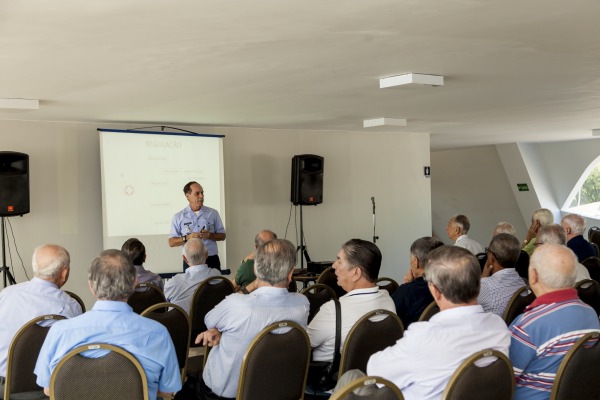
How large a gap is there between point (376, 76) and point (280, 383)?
139 inches

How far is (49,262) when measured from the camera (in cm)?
355

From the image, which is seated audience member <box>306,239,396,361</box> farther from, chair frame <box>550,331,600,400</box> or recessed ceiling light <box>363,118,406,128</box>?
recessed ceiling light <box>363,118,406,128</box>

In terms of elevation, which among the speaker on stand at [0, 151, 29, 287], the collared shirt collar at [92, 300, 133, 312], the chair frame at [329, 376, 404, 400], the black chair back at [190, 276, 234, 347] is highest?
the speaker on stand at [0, 151, 29, 287]

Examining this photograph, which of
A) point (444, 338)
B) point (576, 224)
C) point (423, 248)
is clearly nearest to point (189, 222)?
point (423, 248)

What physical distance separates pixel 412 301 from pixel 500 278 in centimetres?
81

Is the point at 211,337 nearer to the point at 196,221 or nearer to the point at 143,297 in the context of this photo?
the point at 143,297

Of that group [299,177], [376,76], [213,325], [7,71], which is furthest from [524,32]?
[299,177]

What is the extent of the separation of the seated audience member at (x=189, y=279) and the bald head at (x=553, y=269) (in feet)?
8.87

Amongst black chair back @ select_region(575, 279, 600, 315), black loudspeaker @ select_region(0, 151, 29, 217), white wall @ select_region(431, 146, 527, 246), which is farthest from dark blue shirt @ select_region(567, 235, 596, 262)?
white wall @ select_region(431, 146, 527, 246)

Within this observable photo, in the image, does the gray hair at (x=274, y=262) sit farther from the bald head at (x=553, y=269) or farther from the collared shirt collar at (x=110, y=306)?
the bald head at (x=553, y=269)

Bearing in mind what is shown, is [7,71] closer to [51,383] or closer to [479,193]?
[51,383]

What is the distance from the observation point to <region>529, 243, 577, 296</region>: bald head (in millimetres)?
2941

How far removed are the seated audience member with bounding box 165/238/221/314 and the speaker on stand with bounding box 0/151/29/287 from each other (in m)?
3.29

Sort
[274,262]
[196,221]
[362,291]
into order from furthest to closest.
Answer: [196,221] < [362,291] < [274,262]
